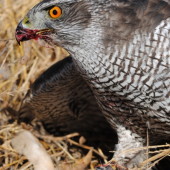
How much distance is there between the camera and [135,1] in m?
1.67

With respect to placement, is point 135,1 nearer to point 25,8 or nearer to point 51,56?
point 51,56

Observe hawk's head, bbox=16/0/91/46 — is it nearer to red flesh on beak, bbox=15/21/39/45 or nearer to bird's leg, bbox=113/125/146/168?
red flesh on beak, bbox=15/21/39/45

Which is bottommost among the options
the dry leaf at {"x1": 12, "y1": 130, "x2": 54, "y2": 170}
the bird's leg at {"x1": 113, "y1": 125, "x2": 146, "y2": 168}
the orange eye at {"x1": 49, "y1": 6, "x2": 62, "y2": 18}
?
the bird's leg at {"x1": 113, "y1": 125, "x2": 146, "y2": 168}

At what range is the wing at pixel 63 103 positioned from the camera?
233 centimetres

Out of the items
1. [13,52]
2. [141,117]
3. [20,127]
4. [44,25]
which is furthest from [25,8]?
[141,117]

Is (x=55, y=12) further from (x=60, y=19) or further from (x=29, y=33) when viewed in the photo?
(x=29, y=33)

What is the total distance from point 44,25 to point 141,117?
883 millimetres

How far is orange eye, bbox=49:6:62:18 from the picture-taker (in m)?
1.62

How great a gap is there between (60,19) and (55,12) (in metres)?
0.05

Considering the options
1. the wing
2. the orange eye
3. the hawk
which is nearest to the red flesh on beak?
the hawk

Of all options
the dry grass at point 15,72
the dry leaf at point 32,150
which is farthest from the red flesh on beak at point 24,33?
the dry leaf at point 32,150

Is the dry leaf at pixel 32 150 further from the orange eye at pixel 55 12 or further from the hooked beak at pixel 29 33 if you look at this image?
the orange eye at pixel 55 12

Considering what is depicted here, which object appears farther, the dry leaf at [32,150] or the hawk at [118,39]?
the dry leaf at [32,150]

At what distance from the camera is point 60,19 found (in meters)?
1.65
